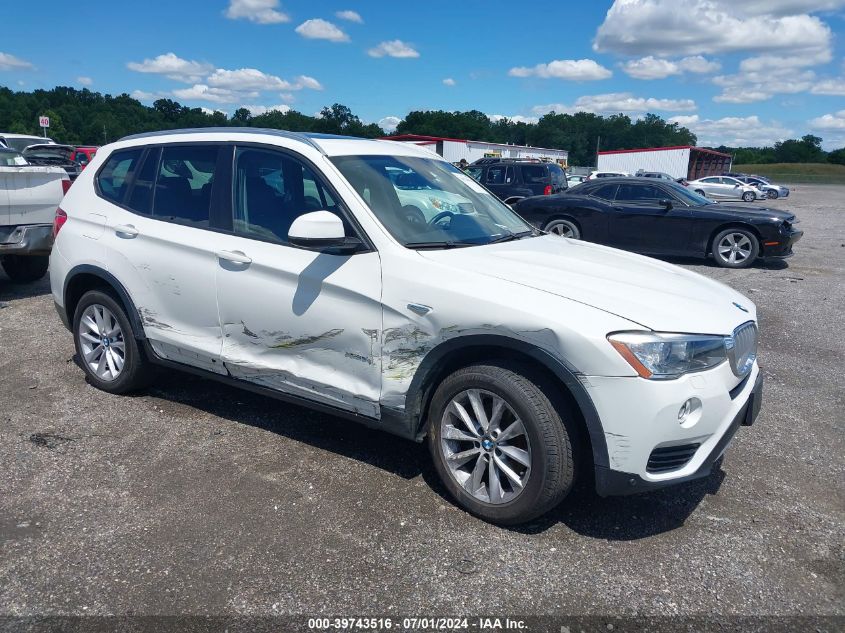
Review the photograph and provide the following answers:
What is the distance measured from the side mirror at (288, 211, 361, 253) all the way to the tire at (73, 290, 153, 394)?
192 cm

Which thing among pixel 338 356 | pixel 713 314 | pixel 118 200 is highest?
pixel 118 200

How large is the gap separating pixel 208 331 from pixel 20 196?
466 centimetres

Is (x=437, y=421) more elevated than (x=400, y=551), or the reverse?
(x=437, y=421)

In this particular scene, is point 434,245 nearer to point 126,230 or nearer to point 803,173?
point 126,230

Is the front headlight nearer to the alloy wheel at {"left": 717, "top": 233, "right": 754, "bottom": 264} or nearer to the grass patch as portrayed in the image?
the alloy wheel at {"left": 717, "top": 233, "right": 754, "bottom": 264}

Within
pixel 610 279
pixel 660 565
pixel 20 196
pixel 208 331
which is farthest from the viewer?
pixel 20 196

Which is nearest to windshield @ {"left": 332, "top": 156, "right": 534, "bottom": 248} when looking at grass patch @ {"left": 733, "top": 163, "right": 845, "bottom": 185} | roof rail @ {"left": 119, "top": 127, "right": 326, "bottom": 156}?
roof rail @ {"left": 119, "top": 127, "right": 326, "bottom": 156}

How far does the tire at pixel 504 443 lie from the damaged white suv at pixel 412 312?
1 cm

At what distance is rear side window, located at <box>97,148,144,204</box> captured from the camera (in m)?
4.81

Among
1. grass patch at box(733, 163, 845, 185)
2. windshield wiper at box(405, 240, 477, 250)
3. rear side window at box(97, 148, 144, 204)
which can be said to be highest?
rear side window at box(97, 148, 144, 204)

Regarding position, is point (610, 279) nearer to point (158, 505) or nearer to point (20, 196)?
point (158, 505)

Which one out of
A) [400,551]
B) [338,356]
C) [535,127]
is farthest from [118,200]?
[535,127]

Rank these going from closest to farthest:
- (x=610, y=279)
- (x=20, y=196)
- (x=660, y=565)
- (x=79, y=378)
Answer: (x=660, y=565), (x=610, y=279), (x=79, y=378), (x=20, y=196)

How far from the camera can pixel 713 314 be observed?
328 centimetres
